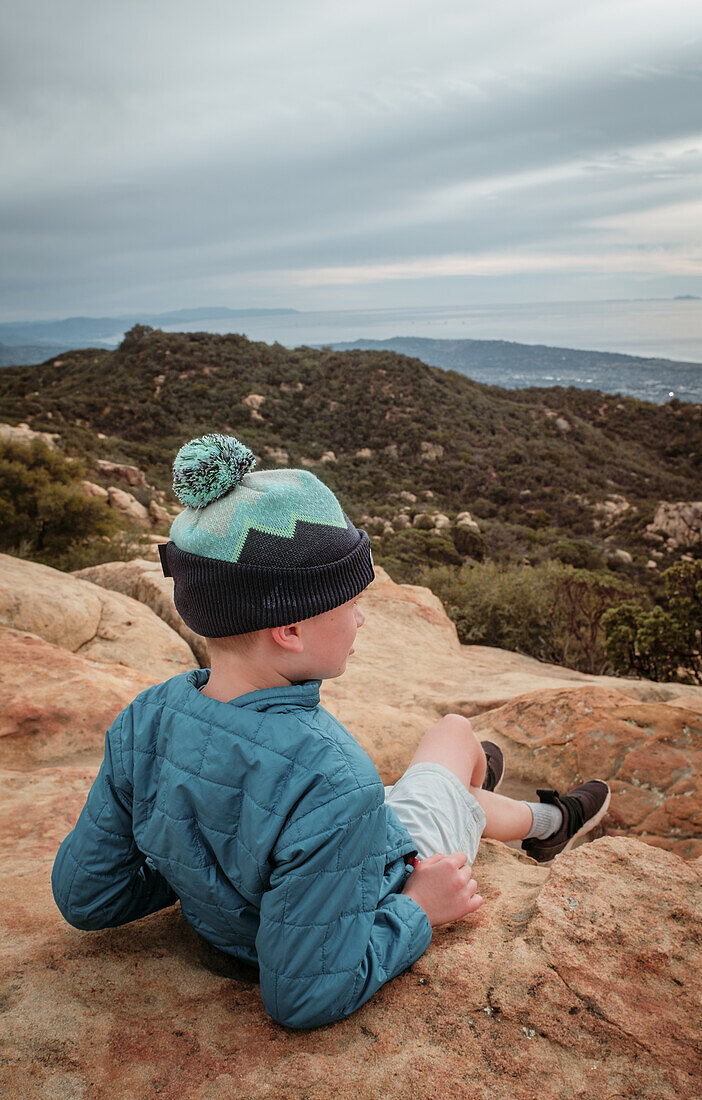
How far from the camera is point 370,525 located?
22.3 metres

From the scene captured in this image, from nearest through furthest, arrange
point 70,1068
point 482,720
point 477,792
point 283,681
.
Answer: point 70,1068 → point 283,681 → point 477,792 → point 482,720

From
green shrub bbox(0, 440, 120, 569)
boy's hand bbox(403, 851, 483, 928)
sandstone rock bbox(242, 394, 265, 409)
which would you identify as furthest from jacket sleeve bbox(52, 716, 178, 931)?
sandstone rock bbox(242, 394, 265, 409)

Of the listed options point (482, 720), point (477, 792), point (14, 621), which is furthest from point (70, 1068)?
point (14, 621)

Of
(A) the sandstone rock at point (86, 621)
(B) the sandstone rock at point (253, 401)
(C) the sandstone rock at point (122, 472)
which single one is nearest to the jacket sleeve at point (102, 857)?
(A) the sandstone rock at point (86, 621)

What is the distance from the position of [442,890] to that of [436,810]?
401 mm

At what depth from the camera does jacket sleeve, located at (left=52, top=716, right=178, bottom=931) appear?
1529 mm

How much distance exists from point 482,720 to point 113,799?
10.4ft

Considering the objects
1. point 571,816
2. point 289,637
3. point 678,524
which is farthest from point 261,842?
point 678,524

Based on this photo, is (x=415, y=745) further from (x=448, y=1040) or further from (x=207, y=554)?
(x=207, y=554)

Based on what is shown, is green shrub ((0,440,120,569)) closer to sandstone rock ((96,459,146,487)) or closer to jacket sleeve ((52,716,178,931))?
jacket sleeve ((52,716,178,931))

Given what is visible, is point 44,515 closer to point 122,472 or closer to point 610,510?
point 122,472

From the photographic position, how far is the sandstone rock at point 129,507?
50.9 feet

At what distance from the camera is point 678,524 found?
25828 mm

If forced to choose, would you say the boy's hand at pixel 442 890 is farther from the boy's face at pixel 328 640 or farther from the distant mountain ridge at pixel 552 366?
the distant mountain ridge at pixel 552 366
